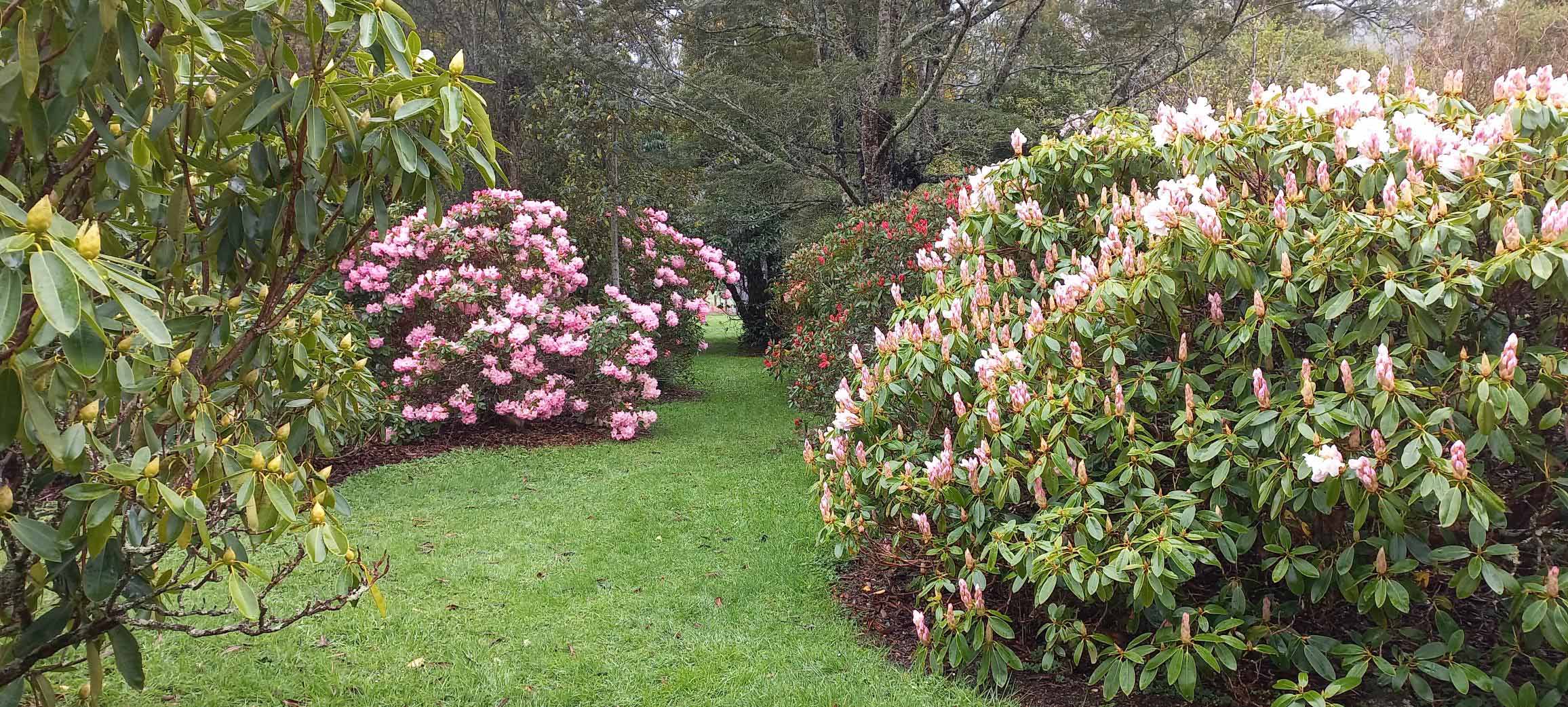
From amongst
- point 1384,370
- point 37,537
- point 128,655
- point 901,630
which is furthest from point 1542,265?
point 128,655

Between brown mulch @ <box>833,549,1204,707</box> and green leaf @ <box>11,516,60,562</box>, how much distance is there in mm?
2703

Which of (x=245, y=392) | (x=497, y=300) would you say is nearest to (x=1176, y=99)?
(x=497, y=300)

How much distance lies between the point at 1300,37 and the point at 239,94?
639 inches

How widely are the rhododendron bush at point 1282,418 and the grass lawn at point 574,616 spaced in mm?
676

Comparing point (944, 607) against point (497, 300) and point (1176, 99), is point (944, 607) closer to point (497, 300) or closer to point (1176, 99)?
point (497, 300)

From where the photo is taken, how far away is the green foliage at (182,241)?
55.3 inches

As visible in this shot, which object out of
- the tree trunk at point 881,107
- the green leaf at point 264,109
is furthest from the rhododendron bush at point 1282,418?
the tree trunk at point 881,107

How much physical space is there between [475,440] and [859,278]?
4.03m

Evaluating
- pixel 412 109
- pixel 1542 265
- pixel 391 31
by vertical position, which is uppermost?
pixel 391 31

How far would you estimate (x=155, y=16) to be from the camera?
1552 mm

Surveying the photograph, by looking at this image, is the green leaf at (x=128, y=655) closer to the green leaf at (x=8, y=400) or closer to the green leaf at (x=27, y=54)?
the green leaf at (x=8, y=400)

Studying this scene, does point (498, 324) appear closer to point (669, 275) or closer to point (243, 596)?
point (669, 275)

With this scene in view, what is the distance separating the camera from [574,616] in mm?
3826

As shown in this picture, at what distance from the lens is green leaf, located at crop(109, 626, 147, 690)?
178cm
